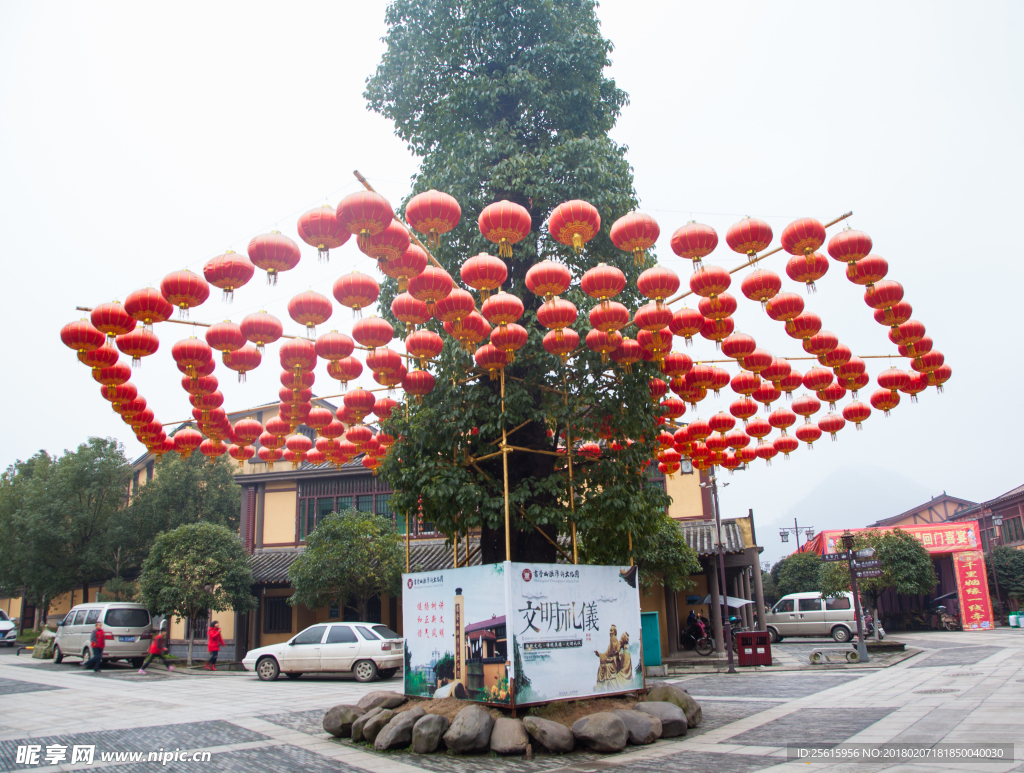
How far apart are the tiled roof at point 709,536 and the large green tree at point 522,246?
13.2 m

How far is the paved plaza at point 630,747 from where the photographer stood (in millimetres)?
7555

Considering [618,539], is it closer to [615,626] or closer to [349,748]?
[615,626]

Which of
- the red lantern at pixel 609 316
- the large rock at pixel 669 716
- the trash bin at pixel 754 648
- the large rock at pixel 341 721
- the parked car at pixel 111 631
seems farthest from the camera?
the parked car at pixel 111 631

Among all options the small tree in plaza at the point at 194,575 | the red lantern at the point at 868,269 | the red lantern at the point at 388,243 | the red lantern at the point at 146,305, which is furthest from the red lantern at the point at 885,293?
the small tree in plaza at the point at 194,575

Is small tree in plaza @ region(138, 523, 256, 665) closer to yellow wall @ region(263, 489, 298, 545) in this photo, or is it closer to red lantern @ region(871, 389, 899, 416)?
yellow wall @ region(263, 489, 298, 545)

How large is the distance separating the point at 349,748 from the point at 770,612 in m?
27.4

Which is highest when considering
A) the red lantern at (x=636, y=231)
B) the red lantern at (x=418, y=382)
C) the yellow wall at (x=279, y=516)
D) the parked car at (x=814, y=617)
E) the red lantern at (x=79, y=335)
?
the red lantern at (x=636, y=231)

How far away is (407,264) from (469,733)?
5.48 m

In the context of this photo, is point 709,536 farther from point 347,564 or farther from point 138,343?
point 138,343

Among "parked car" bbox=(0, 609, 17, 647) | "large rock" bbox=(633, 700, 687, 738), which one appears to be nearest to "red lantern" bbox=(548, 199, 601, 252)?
"large rock" bbox=(633, 700, 687, 738)

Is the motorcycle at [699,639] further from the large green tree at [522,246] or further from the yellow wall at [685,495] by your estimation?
the large green tree at [522,246]

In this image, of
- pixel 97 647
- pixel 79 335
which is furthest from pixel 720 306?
pixel 97 647

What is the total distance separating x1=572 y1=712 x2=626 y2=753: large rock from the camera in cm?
795

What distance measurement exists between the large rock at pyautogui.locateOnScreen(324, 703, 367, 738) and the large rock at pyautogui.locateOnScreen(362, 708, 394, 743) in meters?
0.47
